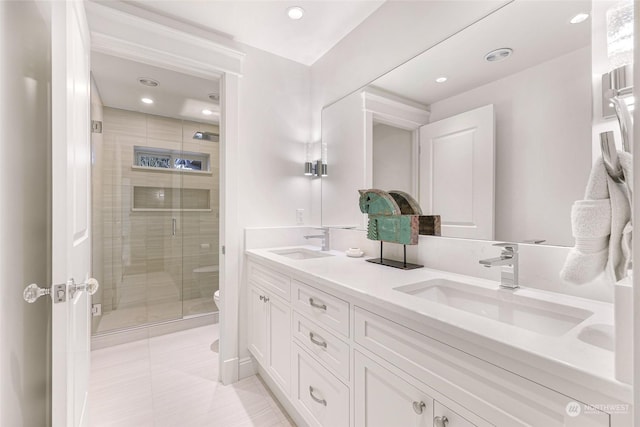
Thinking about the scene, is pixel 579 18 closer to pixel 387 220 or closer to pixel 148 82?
pixel 387 220

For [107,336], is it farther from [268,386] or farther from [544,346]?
[544,346]

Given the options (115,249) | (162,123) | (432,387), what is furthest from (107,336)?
(432,387)

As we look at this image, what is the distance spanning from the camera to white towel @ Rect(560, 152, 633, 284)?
0.53m

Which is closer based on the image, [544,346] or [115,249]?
[544,346]

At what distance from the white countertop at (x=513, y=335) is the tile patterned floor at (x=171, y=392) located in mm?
1066

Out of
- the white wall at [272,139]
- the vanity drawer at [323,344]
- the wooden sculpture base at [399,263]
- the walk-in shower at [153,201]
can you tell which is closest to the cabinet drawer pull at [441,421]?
the vanity drawer at [323,344]

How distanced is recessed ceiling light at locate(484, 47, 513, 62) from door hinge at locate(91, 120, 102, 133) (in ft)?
10.3

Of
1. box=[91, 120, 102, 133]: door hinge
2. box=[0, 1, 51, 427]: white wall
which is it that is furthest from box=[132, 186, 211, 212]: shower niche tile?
box=[0, 1, 51, 427]: white wall

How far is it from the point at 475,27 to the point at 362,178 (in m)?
0.99

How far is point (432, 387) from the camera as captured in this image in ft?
2.42

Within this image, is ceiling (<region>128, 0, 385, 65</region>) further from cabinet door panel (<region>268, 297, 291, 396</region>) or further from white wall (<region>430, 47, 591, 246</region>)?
cabinet door panel (<region>268, 297, 291, 396</region>)

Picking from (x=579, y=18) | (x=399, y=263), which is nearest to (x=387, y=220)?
(x=399, y=263)

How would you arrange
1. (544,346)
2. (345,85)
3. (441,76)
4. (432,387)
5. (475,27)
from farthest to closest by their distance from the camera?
(345,85) < (441,76) < (475,27) < (432,387) < (544,346)

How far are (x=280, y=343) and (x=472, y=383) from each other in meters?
1.10
